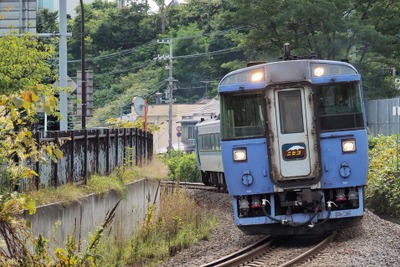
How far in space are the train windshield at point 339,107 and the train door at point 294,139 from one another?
23 centimetres

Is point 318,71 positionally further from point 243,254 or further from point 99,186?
point 99,186

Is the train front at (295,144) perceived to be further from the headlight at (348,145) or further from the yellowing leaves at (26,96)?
the yellowing leaves at (26,96)

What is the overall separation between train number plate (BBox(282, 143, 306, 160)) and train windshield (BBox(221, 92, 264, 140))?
52 cm

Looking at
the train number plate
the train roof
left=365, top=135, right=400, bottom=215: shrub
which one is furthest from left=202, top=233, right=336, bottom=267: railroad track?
left=365, top=135, right=400, bottom=215: shrub

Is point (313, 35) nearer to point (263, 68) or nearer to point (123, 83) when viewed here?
point (263, 68)

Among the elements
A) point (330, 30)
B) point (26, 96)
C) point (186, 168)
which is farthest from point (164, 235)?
point (186, 168)

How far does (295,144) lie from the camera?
12.9 metres

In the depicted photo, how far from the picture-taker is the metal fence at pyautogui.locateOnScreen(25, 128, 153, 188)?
38.9ft

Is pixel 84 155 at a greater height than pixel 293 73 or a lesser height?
lesser

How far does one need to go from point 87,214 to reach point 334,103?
453 centimetres

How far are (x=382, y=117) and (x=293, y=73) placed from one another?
2264 cm

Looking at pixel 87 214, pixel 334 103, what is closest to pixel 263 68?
pixel 334 103

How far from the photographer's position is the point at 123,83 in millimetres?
59688

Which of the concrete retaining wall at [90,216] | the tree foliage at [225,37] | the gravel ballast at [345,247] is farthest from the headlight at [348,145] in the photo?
the tree foliage at [225,37]
